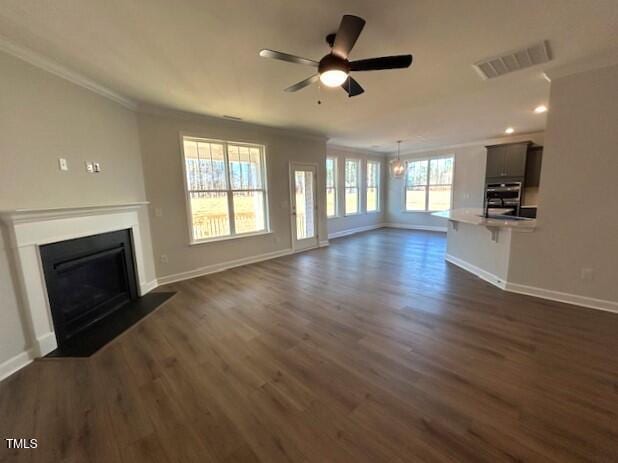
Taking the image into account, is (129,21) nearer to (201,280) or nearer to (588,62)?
(201,280)

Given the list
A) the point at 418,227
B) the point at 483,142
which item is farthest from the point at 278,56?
the point at 418,227

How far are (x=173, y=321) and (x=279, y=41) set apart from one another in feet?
10.1

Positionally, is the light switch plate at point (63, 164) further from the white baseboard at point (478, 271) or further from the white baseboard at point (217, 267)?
the white baseboard at point (478, 271)

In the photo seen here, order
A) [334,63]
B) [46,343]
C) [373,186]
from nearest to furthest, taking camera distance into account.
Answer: [334,63], [46,343], [373,186]

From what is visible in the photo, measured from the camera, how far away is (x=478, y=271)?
4.11m

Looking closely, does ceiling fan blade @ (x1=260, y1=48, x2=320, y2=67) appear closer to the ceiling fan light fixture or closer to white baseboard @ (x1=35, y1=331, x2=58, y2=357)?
the ceiling fan light fixture

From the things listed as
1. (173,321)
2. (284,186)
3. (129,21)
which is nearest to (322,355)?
(173,321)

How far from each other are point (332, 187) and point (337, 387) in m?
6.37

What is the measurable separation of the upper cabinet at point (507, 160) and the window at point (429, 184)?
1.26 m

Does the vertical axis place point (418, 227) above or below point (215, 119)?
below

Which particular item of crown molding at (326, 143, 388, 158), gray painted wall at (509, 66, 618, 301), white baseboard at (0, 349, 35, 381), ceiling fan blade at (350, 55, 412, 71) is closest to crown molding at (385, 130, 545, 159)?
crown molding at (326, 143, 388, 158)

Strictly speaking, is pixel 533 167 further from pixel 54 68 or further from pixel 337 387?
pixel 54 68

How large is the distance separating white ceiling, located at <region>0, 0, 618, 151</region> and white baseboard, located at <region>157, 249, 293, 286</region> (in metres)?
2.65

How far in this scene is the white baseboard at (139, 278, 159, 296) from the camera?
3675 millimetres
